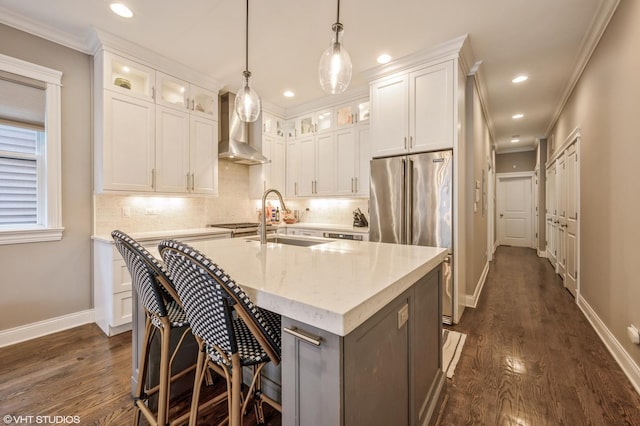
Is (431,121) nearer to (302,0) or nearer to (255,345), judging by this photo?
(302,0)

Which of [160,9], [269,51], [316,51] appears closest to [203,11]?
[160,9]

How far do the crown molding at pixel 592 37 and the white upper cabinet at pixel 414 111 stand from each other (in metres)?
1.12

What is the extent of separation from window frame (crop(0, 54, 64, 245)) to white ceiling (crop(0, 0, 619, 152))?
397 mm

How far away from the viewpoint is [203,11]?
2.31 meters

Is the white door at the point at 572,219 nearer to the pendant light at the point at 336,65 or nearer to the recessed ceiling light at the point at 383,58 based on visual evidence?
the recessed ceiling light at the point at 383,58

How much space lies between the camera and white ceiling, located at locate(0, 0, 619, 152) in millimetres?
2236

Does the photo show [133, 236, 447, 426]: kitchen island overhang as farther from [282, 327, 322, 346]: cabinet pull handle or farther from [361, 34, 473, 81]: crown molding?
[361, 34, 473, 81]: crown molding

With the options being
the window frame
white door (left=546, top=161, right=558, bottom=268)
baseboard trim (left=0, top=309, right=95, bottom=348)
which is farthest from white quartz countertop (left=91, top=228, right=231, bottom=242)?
white door (left=546, top=161, right=558, bottom=268)

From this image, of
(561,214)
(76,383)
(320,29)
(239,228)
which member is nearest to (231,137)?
(239,228)

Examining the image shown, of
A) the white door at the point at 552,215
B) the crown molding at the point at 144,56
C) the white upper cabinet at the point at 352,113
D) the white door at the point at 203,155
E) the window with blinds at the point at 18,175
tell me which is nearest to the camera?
the window with blinds at the point at 18,175

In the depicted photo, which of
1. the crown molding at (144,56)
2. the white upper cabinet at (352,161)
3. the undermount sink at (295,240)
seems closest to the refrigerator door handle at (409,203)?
the white upper cabinet at (352,161)

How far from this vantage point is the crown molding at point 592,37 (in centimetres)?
219

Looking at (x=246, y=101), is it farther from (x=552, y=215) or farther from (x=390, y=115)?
(x=552, y=215)

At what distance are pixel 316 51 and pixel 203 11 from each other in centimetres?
112
